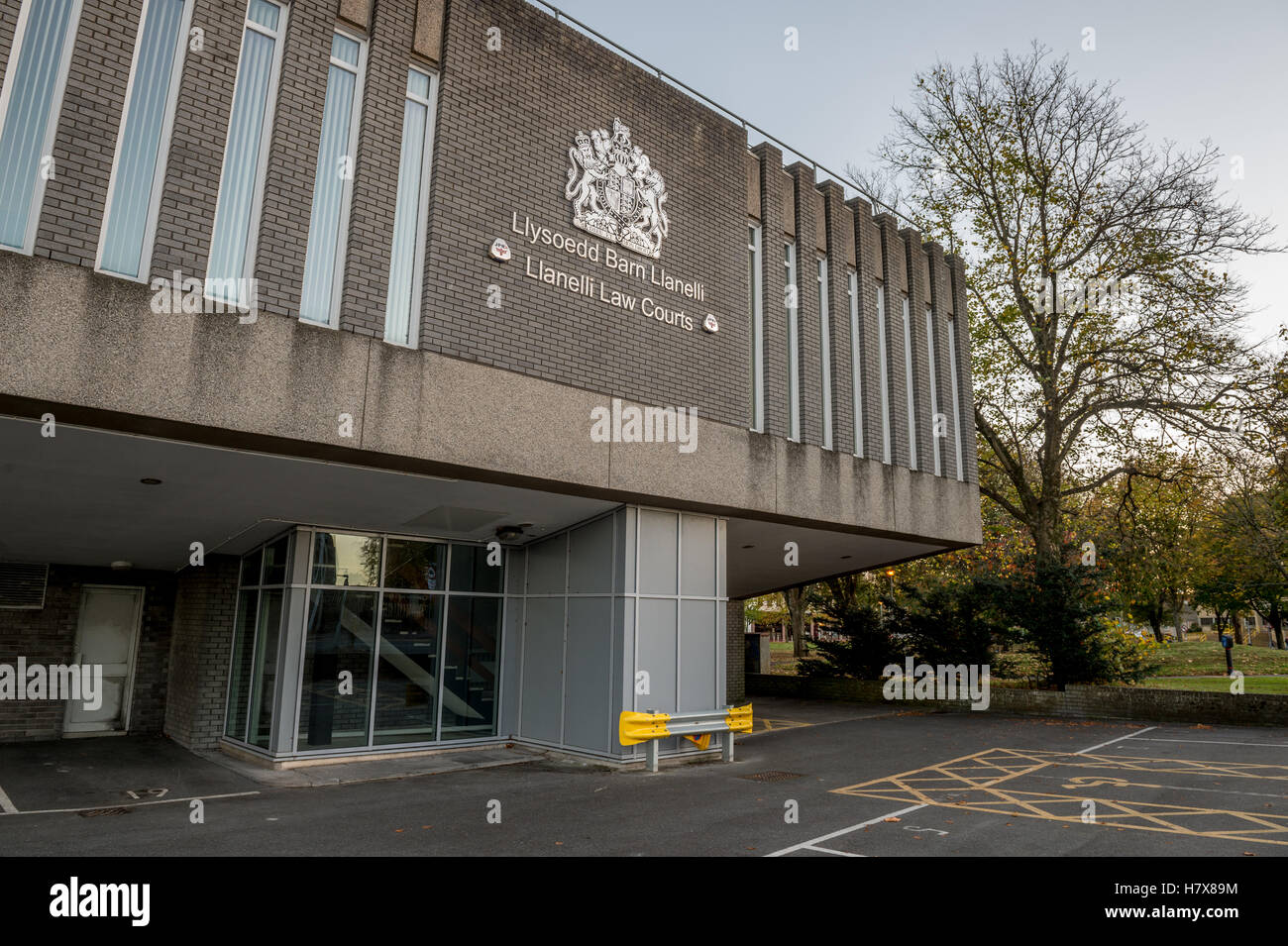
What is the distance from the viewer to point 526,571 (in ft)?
45.9

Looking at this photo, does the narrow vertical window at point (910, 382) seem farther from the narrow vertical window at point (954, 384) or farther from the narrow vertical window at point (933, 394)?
the narrow vertical window at point (954, 384)

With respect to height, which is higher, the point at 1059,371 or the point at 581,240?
the point at 1059,371

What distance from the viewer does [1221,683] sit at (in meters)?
22.6

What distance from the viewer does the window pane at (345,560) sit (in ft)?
39.4

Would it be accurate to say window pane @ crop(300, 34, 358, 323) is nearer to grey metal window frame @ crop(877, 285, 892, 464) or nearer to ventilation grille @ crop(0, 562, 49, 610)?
ventilation grille @ crop(0, 562, 49, 610)

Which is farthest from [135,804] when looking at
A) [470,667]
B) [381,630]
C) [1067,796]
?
[1067,796]

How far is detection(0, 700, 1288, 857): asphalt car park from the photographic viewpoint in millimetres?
7094

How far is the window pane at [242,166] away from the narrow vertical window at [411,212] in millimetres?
1613

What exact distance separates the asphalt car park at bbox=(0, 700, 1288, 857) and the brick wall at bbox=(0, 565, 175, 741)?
1.01 meters
